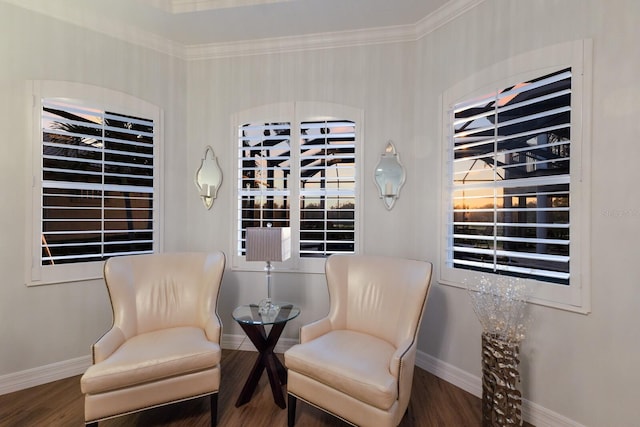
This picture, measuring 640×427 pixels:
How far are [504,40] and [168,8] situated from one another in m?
2.83

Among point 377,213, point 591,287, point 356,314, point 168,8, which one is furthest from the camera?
point 377,213

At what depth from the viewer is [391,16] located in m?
2.66

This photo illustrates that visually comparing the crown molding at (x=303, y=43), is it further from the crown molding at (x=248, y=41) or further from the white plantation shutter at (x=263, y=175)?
the white plantation shutter at (x=263, y=175)

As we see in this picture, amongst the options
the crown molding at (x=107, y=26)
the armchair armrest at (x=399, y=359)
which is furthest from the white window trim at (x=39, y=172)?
the armchair armrest at (x=399, y=359)

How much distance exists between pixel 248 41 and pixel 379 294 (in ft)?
9.30

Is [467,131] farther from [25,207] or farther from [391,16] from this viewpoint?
[25,207]

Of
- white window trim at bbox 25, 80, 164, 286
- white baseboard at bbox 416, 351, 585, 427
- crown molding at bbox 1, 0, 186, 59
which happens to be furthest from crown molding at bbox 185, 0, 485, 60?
white baseboard at bbox 416, 351, 585, 427

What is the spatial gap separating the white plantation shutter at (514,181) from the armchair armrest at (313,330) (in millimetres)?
1181

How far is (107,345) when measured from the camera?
191cm

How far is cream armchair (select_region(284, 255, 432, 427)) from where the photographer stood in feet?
5.38

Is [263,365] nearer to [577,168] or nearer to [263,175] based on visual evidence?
[263,175]

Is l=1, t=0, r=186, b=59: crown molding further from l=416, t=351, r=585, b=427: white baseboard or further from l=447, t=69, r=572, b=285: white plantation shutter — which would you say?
l=416, t=351, r=585, b=427: white baseboard

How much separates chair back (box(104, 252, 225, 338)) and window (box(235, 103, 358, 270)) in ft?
2.19

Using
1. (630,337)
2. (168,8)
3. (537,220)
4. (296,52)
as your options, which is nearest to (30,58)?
(168,8)
